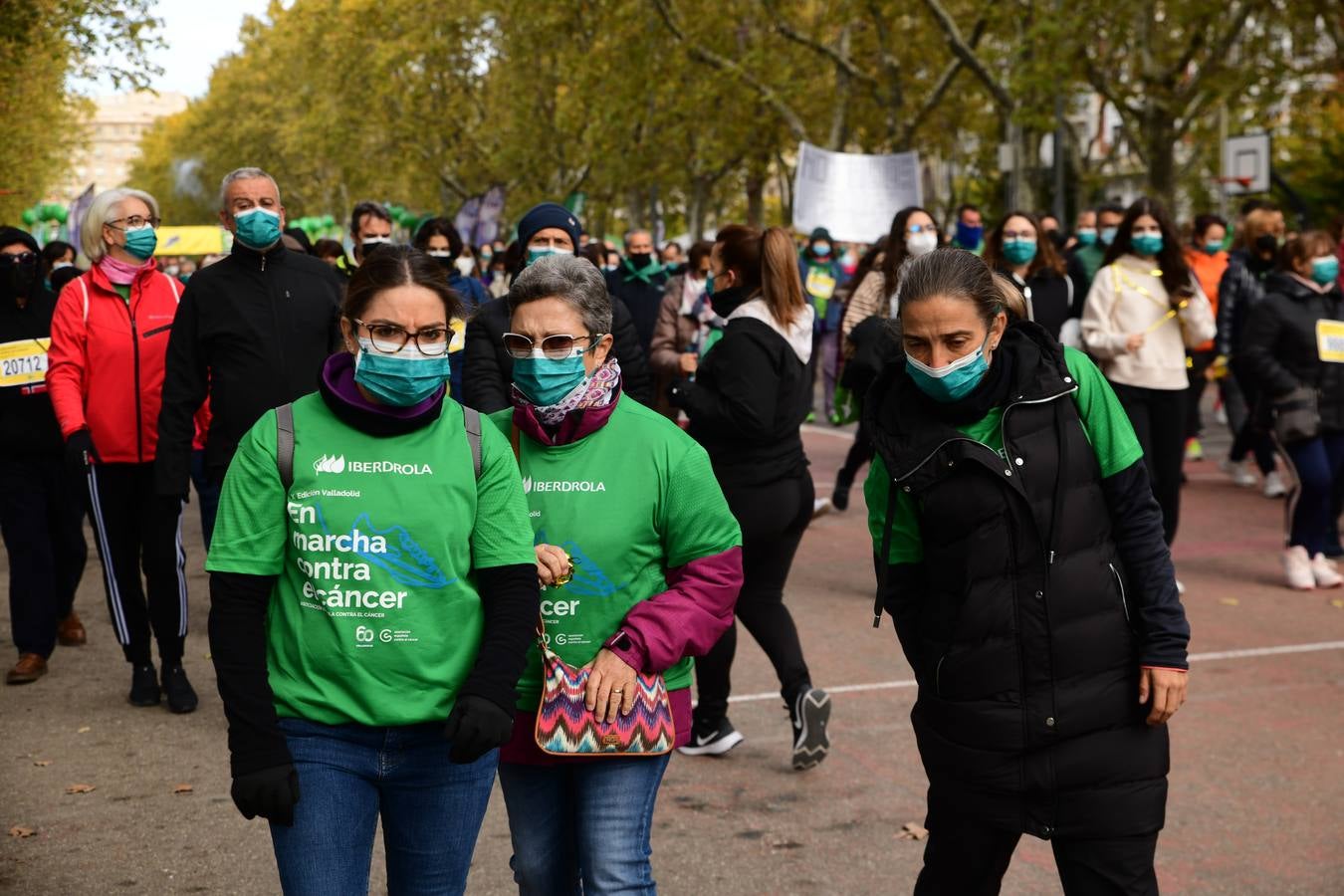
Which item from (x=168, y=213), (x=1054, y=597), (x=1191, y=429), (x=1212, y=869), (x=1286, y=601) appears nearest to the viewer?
(x=1054, y=597)

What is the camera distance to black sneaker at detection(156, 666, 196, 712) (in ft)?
22.3

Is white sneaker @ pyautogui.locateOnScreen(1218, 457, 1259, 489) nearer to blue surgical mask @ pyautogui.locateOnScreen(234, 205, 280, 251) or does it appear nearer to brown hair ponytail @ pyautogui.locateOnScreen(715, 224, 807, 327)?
brown hair ponytail @ pyautogui.locateOnScreen(715, 224, 807, 327)

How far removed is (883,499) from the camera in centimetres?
355

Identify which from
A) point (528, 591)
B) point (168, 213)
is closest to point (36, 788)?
point (528, 591)

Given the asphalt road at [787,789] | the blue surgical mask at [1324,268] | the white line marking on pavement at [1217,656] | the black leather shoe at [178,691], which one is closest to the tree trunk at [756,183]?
the blue surgical mask at [1324,268]

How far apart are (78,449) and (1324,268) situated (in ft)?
21.3

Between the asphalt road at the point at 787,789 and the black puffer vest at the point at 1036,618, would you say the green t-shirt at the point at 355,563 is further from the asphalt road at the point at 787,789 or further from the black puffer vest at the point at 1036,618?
the asphalt road at the point at 787,789

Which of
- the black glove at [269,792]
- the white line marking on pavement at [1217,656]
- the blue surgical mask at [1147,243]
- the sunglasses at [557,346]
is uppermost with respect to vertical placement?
the sunglasses at [557,346]

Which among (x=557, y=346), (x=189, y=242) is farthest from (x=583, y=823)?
(x=189, y=242)

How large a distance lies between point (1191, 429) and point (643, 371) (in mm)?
9295

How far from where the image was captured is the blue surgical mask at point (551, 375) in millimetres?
A: 3453

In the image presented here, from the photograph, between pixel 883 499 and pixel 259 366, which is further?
pixel 259 366

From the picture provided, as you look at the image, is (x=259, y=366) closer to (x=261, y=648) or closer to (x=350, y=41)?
(x=261, y=648)

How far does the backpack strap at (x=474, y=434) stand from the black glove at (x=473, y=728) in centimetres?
43
